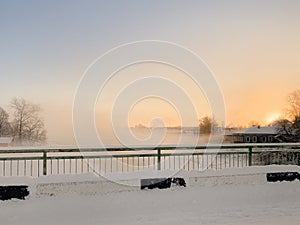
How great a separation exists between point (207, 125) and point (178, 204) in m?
5.51

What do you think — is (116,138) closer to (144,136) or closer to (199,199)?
(144,136)

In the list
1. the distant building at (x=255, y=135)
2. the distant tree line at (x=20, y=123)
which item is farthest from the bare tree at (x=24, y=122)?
the distant building at (x=255, y=135)

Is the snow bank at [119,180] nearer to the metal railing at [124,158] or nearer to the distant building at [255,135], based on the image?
the metal railing at [124,158]

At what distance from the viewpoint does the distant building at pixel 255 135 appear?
5753cm

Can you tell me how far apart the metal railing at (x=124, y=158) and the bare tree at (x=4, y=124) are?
3771 cm

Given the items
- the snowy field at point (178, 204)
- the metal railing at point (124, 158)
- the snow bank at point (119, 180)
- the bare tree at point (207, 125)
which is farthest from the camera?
the bare tree at point (207, 125)

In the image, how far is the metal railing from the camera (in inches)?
355

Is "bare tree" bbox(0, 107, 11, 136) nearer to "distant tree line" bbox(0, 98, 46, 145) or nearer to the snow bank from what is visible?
"distant tree line" bbox(0, 98, 46, 145)

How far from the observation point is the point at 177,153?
10.1 meters

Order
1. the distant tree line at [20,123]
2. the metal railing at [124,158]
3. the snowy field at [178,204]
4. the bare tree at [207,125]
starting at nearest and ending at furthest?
the snowy field at [178,204]
the metal railing at [124,158]
the bare tree at [207,125]
the distant tree line at [20,123]

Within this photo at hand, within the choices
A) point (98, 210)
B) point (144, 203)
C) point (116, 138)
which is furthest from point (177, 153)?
point (98, 210)

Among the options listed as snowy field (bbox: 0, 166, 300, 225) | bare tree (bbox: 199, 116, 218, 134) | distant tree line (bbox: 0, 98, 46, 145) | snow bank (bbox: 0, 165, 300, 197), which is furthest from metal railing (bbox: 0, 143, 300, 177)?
distant tree line (bbox: 0, 98, 46, 145)

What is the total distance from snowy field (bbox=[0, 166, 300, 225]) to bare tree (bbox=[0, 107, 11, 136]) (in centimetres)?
3929

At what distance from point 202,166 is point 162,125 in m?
1.75
